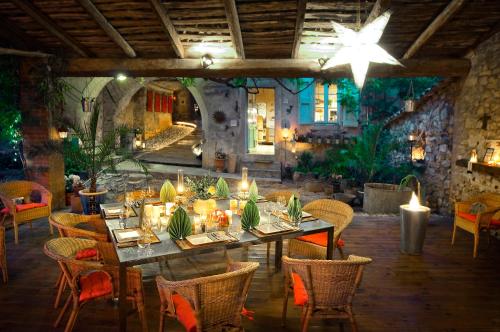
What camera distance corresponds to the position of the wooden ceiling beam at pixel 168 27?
5.28m

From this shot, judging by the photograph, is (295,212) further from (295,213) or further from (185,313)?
(185,313)

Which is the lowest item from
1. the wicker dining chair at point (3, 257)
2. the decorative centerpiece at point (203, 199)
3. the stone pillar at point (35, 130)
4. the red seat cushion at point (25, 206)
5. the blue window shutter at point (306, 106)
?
the wicker dining chair at point (3, 257)

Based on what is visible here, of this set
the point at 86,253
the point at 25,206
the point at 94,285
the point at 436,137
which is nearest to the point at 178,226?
the point at 94,285

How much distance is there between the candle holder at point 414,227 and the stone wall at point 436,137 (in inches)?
113

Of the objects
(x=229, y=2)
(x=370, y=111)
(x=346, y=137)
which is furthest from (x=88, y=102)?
(x=370, y=111)

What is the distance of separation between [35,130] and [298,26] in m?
4.98

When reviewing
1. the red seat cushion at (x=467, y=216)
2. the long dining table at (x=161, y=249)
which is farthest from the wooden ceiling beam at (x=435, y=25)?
the long dining table at (x=161, y=249)

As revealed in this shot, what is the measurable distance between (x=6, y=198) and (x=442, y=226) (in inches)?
265

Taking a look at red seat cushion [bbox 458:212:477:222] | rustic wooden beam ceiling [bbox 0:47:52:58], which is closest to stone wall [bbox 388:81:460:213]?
red seat cushion [bbox 458:212:477:222]

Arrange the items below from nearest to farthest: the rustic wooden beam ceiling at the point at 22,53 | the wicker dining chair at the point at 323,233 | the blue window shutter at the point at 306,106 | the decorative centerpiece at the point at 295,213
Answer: the decorative centerpiece at the point at 295,213, the wicker dining chair at the point at 323,233, the rustic wooden beam ceiling at the point at 22,53, the blue window shutter at the point at 306,106

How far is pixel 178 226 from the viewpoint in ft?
10.2

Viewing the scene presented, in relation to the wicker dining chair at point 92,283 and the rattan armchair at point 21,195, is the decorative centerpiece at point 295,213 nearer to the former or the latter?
the wicker dining chair at point 92,283

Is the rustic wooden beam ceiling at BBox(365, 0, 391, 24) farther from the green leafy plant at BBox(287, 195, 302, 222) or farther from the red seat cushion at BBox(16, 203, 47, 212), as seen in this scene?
the red seat cushion at BBox(16, 203, 47, 212)

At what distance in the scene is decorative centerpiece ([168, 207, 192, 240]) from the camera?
3.12m
